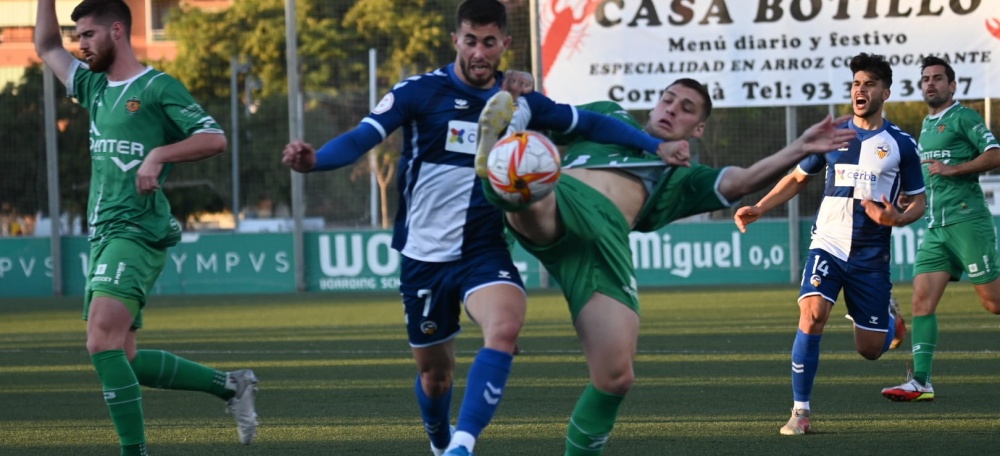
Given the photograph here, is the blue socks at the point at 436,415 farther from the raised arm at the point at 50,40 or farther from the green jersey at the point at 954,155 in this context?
the green jersey at the point at 954,155

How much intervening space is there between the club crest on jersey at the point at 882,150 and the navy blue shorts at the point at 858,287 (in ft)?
2.14

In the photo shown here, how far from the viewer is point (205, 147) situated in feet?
20.4

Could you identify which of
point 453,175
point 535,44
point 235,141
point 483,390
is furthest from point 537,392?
point 235,141

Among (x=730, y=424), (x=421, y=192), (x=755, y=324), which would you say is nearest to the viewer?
(x=421, y=192)

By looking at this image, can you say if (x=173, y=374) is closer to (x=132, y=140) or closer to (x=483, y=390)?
(x=132, y=140)

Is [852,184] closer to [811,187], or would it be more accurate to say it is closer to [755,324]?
[755,324]

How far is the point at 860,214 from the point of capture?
779cm

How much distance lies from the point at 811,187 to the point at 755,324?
8618 millimetres

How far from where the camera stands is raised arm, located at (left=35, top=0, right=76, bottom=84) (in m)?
6.55

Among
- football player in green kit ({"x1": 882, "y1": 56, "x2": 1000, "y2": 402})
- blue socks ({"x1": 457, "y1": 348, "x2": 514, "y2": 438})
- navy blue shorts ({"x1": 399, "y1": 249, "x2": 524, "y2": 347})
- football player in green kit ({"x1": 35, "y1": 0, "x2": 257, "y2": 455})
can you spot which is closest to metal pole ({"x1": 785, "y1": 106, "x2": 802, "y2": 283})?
football player in green kit ({"x1": 882, "y1": 56, "x2": 1000, "y2": 402})

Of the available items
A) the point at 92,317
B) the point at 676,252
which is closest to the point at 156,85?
the point at 92,317

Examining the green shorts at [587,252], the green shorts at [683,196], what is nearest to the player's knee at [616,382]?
the green shorts at [587,252]

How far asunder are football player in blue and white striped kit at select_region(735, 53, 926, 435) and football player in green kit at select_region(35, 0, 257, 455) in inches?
127

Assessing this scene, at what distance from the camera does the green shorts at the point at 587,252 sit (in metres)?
5.34
